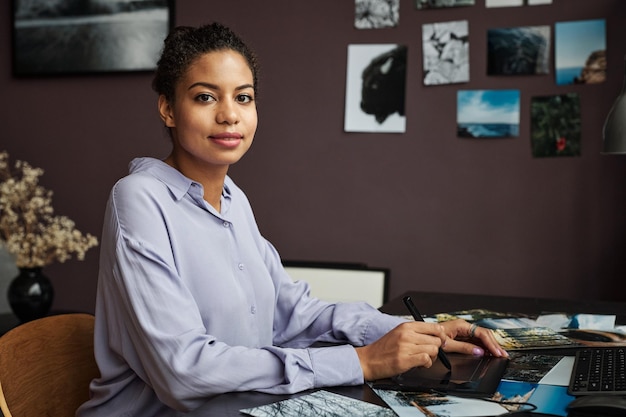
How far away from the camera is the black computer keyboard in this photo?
1.11 metres

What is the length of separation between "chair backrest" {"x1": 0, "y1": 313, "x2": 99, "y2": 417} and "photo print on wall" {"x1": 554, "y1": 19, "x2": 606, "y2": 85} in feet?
6.73

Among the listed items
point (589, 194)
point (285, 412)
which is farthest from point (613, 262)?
point (285, 412)

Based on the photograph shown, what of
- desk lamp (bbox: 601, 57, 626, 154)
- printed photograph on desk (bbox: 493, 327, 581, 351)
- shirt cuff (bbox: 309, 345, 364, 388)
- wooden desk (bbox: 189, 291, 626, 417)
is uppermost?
desk lamp (bbox: 601, 57, 626, 154)

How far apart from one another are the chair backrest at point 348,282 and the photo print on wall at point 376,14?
959 mm

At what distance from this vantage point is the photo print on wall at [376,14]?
118 inches

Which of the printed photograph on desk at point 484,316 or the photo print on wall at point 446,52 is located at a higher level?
the photo print on wall at point 446,52

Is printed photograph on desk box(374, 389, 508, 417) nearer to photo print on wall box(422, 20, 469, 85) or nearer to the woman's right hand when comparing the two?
the woman's right hand

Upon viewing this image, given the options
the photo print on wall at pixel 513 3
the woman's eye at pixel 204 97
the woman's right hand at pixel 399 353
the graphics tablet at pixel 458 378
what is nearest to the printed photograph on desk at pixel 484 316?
the graphics tablet at pixel 458 378

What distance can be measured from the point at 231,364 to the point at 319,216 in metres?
2.04

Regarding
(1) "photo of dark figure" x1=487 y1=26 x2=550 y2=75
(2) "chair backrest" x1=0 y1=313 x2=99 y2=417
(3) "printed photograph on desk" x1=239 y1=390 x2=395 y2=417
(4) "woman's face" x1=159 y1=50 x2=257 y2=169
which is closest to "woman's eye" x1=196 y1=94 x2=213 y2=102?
(4) "woman's face" x1=159 y1=50 x2=257 y2=169

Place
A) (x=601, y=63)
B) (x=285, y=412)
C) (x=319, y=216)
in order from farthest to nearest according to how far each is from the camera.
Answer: (x=319, y=216) < (x=601, y=63) < (x=285, y=412)

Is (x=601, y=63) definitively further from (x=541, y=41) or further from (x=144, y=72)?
(x=144, y=72)

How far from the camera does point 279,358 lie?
1.15m

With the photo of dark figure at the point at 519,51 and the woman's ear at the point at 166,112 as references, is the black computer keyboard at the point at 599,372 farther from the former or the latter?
the photo of dark figure at the point at 519,51
